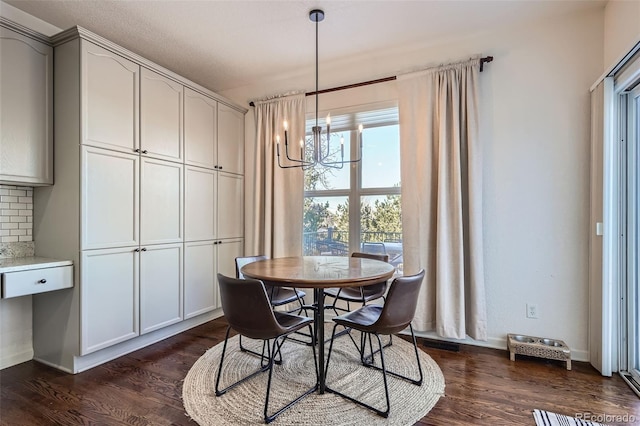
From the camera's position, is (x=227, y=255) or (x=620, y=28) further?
(x=227, y=255)

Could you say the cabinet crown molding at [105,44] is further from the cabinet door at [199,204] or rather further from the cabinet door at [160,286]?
the cabinet door at [160,286]

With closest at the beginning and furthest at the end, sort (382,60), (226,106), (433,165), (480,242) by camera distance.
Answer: (480,242), (433,165), (382,60), (226,106)

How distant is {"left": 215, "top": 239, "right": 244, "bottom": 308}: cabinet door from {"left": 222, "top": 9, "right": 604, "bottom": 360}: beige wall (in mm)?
2597

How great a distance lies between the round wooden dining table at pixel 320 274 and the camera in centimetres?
177

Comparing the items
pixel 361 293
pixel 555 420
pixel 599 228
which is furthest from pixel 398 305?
pixel 599 228

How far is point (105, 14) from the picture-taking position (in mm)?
2436

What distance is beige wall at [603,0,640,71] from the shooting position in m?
1.91

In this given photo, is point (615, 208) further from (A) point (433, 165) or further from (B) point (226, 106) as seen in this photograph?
(B) point (226, 106)

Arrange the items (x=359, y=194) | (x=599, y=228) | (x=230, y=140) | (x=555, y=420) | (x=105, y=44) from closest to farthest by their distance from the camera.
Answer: (x=555, y=420) → (x=599, y=228) → (x=105, y=44) → (x=359, y=194) → (x=230, y=140)

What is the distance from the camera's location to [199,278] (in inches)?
126

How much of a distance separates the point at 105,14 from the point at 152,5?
43 cm

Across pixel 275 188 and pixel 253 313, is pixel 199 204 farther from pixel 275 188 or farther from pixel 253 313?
pixel 253 313

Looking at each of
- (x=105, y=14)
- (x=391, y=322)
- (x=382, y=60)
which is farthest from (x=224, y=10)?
(x=391, y=322)

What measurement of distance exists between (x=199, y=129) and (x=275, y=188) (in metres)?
0.97
